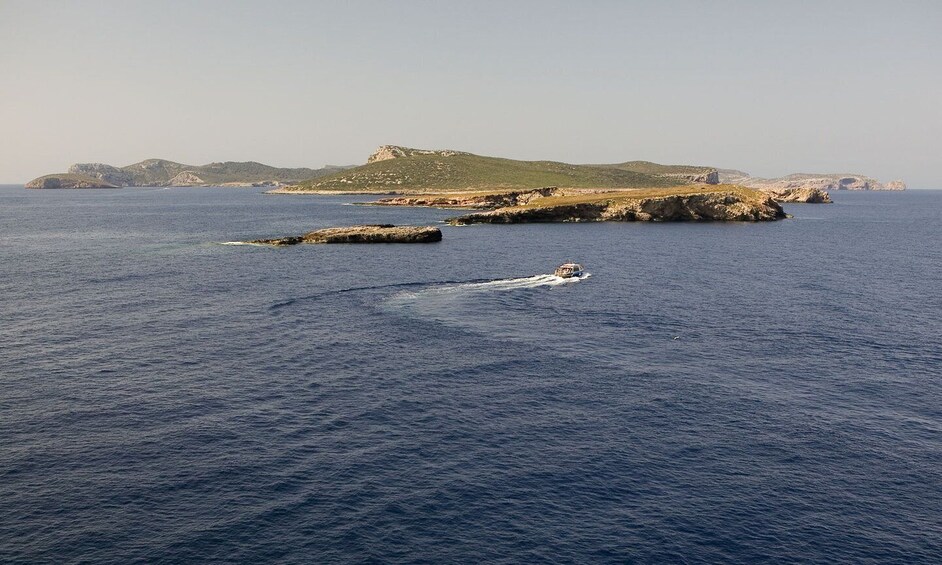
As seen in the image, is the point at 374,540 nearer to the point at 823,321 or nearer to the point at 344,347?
the point at 344,347

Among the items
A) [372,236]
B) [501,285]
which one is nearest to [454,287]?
[501,285]

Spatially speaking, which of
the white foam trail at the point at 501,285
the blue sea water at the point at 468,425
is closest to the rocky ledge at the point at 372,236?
→ the white foam trail at the point at 501,285

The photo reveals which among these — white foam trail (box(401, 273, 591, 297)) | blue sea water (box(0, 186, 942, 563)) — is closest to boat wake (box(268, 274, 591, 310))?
white foam trail (box(401, 273, 591, 297))

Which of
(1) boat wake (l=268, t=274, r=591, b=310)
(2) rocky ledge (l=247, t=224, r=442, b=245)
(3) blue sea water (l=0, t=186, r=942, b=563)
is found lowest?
(3) blue sea water (l=0, t=186, r=942, b=563)

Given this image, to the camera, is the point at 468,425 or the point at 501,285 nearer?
the point at 468,425

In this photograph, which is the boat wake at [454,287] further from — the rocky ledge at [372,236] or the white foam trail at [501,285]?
the rocky ledge at [372,236]

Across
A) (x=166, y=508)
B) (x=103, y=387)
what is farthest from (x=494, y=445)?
(x=103, y=387)

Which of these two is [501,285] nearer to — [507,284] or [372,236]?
[507,284]

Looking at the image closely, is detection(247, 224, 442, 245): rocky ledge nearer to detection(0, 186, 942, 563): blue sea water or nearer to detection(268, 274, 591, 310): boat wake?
detection(268, 274, 591, 310): boat wake
